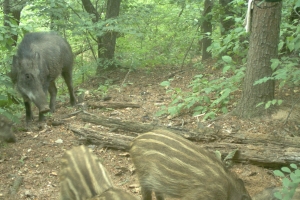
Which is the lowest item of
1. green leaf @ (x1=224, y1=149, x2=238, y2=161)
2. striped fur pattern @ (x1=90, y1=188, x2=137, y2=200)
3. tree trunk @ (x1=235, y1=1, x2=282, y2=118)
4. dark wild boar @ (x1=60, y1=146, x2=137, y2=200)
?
green leaf @ (x1=224, y1=149, x2=238, y2=161)

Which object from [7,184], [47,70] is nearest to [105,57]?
[47,70]

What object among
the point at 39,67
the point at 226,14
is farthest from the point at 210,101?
the point at 39,67

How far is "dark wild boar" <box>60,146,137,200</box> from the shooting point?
3314 millimetres

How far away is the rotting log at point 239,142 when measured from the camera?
4332 millimetres

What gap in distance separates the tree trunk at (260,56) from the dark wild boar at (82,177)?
9.00ft

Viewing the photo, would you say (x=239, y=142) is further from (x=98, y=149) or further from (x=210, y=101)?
(x=98, y=149)

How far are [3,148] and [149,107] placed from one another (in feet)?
8.90

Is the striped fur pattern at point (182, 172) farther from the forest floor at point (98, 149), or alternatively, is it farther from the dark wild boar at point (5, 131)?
the dark wild boar at point (5, 131)

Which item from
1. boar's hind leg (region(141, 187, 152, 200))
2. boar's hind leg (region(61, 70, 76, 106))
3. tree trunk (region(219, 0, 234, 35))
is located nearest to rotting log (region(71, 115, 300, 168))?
boar's hind leg (region(141, 187, 152, 200))

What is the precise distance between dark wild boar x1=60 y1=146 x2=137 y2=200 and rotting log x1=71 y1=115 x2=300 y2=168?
51.8 inches

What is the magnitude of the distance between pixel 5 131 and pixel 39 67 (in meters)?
2.05

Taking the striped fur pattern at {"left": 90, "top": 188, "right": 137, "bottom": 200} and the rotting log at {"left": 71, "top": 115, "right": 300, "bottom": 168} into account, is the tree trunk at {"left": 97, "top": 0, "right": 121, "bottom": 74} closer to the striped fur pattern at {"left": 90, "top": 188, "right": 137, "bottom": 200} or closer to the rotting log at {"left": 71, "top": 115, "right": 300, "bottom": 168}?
the rotting log at {"left": 71, "top": 115, "right": 300, "bottom": 168}

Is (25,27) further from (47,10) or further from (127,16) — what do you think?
(127,16)

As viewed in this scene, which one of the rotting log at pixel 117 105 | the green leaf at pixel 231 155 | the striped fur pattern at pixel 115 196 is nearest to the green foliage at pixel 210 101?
the rotting log at pixel 117 105
